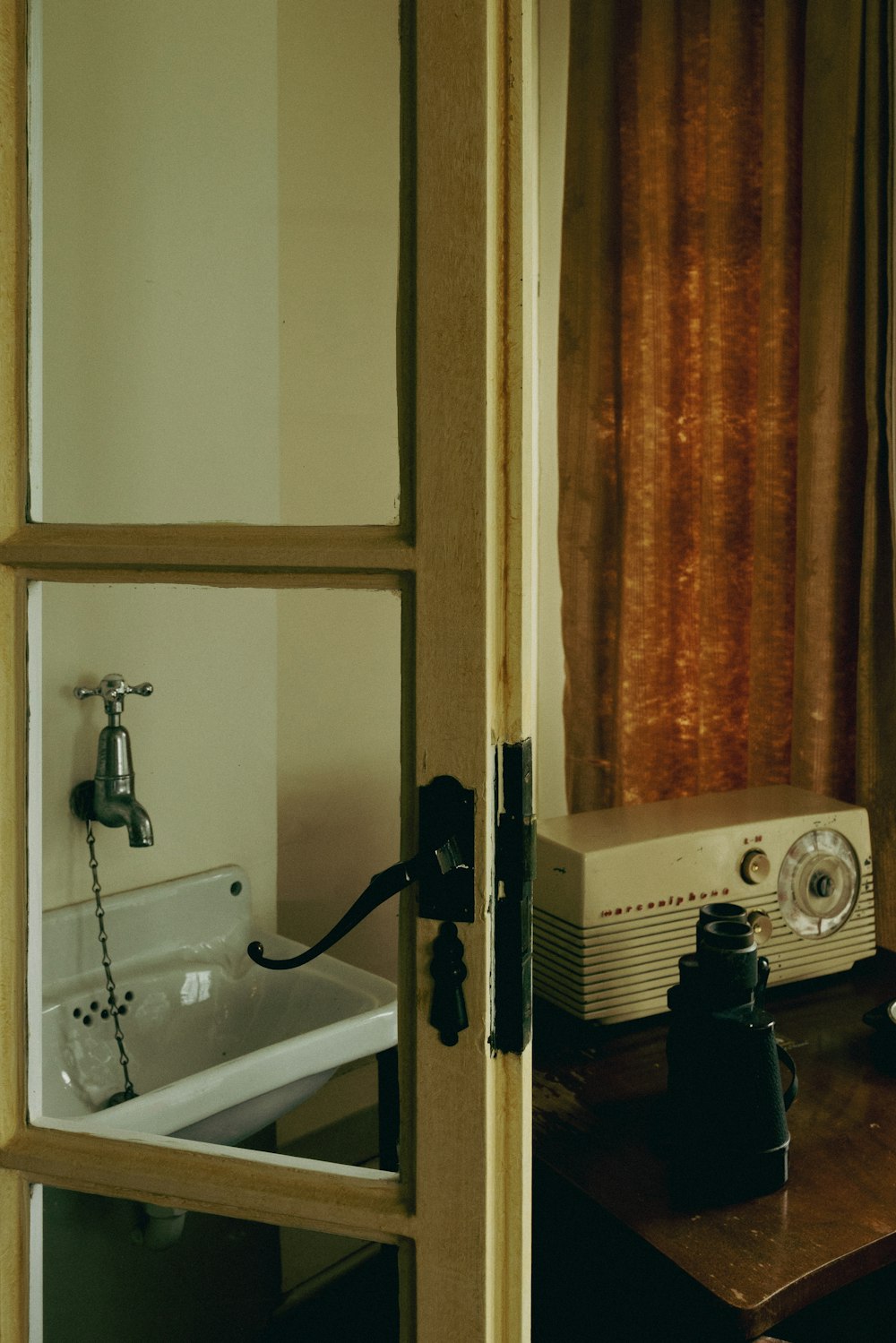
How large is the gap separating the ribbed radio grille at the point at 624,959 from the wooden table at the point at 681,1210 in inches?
1.4

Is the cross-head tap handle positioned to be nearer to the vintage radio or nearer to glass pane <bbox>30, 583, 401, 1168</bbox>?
glass pane <bbox>30, 583, 401, 1168</bbox>

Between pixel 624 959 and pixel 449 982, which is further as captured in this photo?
pixel 624 959

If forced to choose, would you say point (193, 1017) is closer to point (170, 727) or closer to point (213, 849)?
point (213, 849)

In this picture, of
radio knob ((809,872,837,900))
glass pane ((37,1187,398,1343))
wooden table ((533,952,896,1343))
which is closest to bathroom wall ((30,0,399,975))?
glass pane ((37,1187,398,1343))

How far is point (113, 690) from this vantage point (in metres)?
0.91

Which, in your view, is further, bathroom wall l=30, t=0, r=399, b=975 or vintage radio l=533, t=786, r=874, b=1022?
vintage radio l=533, t=786, r=874, b=1022

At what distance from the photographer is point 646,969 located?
123 centimetres

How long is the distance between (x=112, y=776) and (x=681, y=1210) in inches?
23.9

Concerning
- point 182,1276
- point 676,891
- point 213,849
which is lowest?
point 182,1276

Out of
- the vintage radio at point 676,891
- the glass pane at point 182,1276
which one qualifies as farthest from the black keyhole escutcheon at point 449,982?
the vintage radio at point 676,891

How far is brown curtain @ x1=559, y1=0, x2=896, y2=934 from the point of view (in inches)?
60.0

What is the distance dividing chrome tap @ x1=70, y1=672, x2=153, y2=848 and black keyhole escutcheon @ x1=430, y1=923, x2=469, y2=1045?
33 centimetres

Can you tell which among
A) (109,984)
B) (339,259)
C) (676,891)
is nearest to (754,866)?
(676,891)

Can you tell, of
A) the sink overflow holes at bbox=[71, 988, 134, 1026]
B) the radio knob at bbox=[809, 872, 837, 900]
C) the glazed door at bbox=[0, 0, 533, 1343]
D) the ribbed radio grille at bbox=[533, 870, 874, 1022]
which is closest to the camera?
the glazed door at bbox=[0, 0, 533, 1343]
